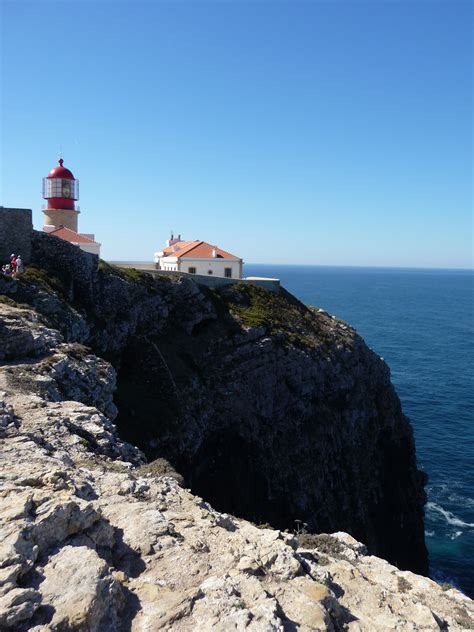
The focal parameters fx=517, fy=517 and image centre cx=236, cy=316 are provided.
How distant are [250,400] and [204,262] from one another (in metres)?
18.3

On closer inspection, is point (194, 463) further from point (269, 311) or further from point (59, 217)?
point (59, 217)

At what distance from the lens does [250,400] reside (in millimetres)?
34094

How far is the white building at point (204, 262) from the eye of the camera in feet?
158

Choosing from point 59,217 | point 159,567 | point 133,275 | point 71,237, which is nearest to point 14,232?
point 133,275

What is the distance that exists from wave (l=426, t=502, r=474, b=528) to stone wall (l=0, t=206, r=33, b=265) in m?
37.5

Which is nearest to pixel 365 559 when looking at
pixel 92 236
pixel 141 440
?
pixel 141 440

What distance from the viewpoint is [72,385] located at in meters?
19.1

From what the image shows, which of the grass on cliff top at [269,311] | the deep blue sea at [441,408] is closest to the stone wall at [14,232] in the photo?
the grass on cliff top at [269,311]

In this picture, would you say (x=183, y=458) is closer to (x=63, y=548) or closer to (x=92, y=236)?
(x=63, y=548)

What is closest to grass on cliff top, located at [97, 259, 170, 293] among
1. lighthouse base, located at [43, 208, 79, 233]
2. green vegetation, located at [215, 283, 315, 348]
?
green vegetation, located at [215, 283, 315, 348]

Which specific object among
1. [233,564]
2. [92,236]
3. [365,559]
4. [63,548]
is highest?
[92,236]

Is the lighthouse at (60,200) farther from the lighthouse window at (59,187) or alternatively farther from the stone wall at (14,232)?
the stone wall at (14,232)

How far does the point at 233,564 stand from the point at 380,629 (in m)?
2.91

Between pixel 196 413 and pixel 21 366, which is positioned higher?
pixel 21 366
